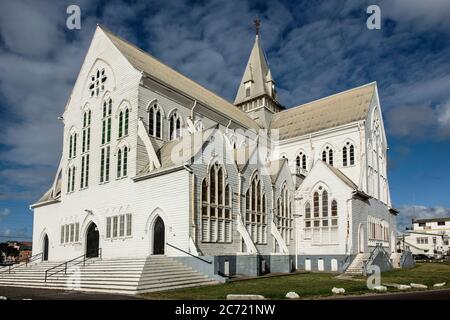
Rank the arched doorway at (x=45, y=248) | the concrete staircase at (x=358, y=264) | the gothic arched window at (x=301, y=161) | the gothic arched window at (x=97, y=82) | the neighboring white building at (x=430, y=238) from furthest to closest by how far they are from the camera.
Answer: the neighboring white building at (x=430, y=238) → the gothic arched window at (x=301, y=161) → the arched doorway at (x=45, y=248) → the gothic arched window at (x=97, y=82) → the concrete staircase at (x=358, y=264)

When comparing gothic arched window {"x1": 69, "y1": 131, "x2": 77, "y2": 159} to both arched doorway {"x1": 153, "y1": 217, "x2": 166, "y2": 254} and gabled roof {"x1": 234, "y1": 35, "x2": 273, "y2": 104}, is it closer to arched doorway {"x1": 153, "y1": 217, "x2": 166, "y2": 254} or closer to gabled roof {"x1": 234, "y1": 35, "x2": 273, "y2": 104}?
arched doorway {"x1": 153, "y1": 217, "x2": 166, "y2": 254}

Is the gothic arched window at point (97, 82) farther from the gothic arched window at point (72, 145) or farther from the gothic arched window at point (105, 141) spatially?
the gothic arched window at point (72, 145)

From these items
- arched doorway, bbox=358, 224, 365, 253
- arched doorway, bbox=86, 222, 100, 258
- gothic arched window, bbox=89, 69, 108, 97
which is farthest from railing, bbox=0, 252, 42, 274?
arched doorway, bbox=358, 224, 365, 253

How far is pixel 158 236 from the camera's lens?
98.0 ft

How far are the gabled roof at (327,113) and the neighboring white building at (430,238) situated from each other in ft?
207

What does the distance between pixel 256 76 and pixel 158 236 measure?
3618cm

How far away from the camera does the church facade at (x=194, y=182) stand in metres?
29.3

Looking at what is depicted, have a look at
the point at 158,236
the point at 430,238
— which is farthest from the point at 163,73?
the point at 430,238

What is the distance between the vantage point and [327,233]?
38.1 metres

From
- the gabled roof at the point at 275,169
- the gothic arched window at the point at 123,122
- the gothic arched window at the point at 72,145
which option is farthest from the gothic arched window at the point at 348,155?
the gothic arched window at the point at 72,145

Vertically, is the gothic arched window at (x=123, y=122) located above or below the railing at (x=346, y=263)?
above

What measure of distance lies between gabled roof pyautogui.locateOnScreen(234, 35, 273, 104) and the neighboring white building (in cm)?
6238
